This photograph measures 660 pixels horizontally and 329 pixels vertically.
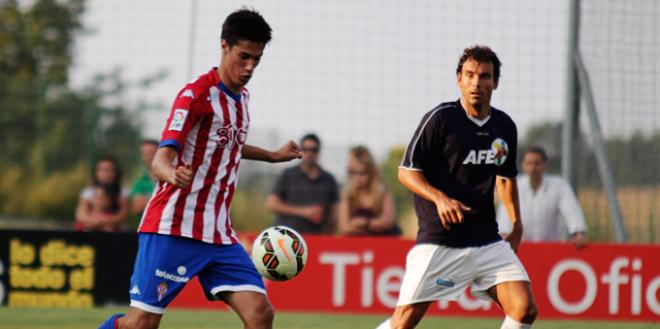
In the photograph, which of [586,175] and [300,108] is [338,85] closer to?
[300,108]

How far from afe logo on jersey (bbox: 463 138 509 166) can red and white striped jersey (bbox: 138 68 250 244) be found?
1531 mm

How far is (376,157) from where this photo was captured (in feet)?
45.6

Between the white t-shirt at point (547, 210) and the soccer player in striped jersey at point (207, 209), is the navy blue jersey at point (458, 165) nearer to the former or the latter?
the soccer player in striped jersey at point (207, 209)

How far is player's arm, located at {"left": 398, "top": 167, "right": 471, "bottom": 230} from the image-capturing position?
6.91m

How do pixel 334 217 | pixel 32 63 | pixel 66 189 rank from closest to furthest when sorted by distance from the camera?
pixel 334 217
pixel 66 189
pixel 32 63

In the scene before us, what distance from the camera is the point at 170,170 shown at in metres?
6.05

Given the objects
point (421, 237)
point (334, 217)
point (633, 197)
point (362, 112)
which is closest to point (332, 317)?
point (334, 217)

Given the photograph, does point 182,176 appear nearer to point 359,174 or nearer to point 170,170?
point 170,170

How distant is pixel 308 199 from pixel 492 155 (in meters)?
6.20

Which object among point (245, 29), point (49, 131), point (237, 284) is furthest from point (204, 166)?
point (49, 131)

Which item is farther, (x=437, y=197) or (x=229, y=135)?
(x=437, y=197)

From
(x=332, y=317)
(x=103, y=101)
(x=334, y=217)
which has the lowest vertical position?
(x=332, y=317)

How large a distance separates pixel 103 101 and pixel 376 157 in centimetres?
398

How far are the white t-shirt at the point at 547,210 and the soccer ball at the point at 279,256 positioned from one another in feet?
16.7
